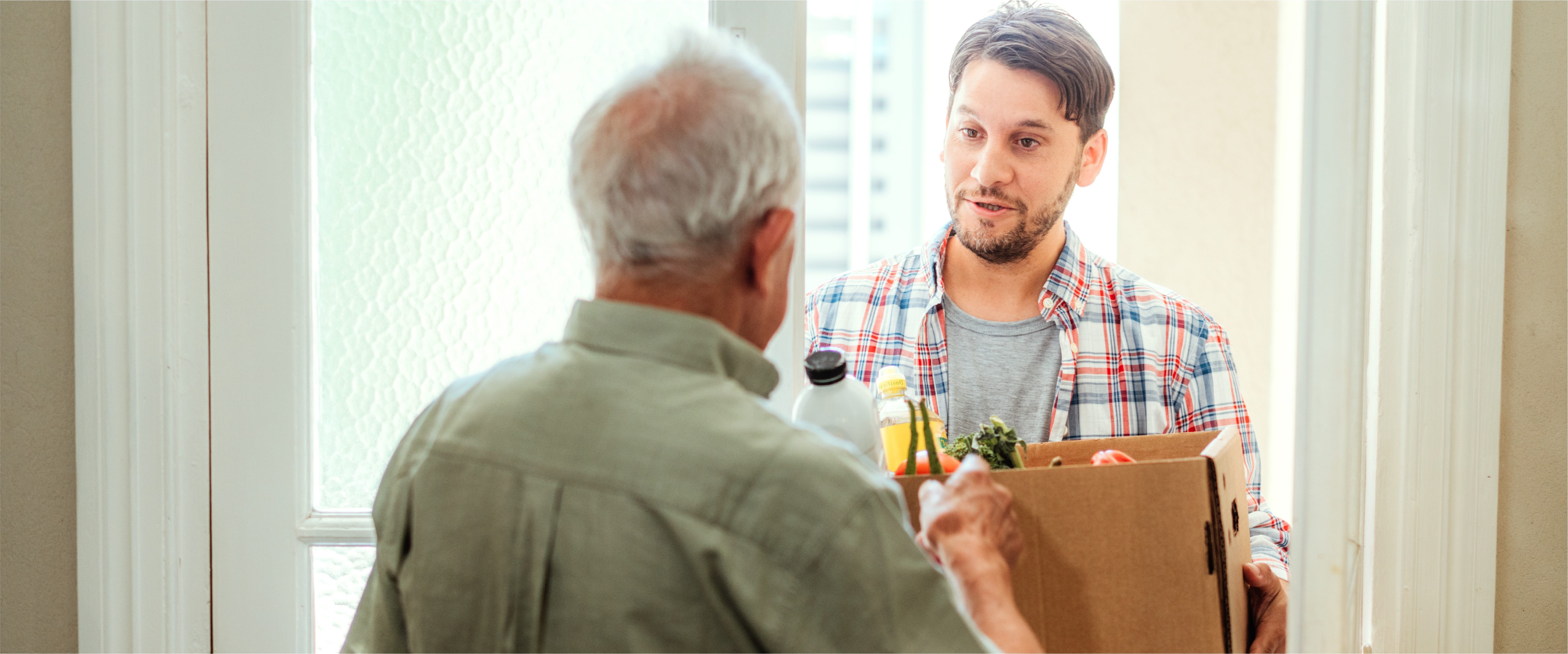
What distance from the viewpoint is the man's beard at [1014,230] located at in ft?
5.12

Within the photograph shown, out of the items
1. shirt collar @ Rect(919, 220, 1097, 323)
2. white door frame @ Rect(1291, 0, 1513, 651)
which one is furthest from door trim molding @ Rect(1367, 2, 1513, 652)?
shirt collar @ Rect(919, 220, 1097, 323)

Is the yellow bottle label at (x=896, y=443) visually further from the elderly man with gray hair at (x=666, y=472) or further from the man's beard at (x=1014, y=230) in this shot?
the man's beard at (x=1014, y=230)

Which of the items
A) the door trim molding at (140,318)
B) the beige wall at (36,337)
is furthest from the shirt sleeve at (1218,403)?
the beige wall at (36,337)

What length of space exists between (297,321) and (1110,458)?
3.29 ft

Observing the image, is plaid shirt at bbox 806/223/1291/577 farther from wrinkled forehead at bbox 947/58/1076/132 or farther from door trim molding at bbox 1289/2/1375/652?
door trim molding at bbox 1289/2/1375/652

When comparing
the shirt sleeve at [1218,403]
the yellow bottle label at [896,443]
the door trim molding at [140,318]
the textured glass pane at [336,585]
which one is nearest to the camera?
the yellow bottle label at [896,443]

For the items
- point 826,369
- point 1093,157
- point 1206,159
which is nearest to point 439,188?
point 826,369

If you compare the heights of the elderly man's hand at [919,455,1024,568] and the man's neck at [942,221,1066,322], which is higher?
the man's neck at [942,221,1066,322]

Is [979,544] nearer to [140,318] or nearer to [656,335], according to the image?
[656,335]

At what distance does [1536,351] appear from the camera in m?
1.07

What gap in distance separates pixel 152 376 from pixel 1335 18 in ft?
4.80

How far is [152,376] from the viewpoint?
1.18 m

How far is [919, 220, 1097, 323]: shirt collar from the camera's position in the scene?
1531mm

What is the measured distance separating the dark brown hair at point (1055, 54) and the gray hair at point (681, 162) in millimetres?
947
